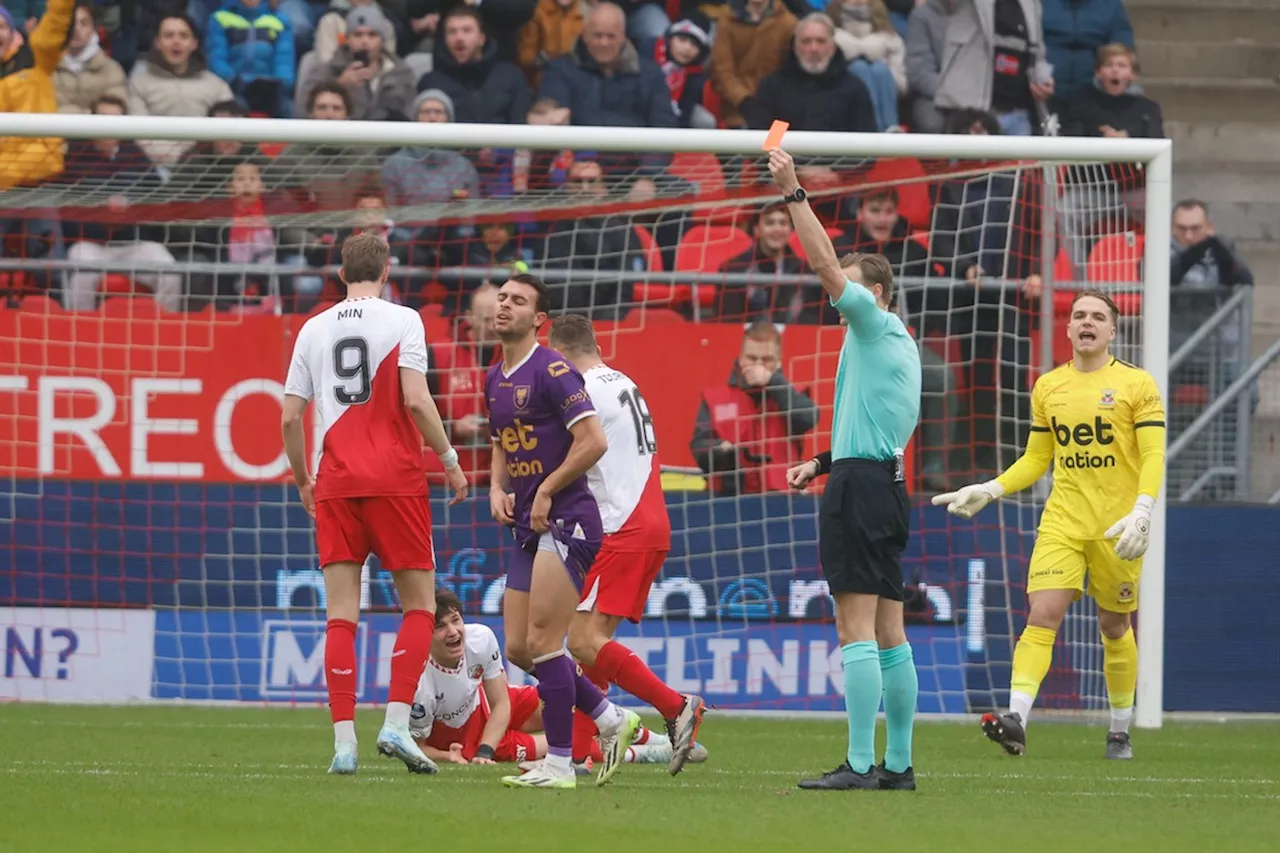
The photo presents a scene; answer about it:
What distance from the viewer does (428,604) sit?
8086 mm

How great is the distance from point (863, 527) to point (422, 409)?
183 centimetres

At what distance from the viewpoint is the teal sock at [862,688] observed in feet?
24.2

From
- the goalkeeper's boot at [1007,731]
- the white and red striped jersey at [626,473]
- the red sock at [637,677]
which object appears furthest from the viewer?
the goalkeeper's boot at [1007,731]

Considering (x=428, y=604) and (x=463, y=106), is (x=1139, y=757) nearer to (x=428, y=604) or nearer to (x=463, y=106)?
(x=428, y=604)

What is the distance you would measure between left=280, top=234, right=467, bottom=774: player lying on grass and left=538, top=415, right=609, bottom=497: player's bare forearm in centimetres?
50

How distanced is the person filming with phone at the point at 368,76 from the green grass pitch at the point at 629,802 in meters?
6.34

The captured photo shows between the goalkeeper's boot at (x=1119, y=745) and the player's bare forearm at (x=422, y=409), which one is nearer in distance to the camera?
the player's bare forearm at (x=422, y=409)

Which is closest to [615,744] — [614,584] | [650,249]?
[614,584]

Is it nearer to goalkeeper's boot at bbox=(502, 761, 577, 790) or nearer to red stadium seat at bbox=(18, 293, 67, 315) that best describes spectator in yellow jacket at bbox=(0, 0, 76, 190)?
red stadium seat at bbox=(18, 293, 67, 315)

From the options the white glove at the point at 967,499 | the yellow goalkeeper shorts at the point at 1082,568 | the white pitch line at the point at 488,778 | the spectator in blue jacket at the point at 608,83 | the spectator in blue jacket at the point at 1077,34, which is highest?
the spectator in blue jacket at the point at 1077,34

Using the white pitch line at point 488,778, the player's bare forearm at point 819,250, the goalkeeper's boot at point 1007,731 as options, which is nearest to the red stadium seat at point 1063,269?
the goalkeeper's boot at point 1007,731

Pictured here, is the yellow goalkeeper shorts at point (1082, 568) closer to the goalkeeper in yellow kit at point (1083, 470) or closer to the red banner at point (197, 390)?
the goalkeeper in yellow kit at point (1083, 470)

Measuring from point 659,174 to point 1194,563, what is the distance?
13.8ft

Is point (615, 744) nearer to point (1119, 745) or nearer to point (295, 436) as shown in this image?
point (295, 436)
